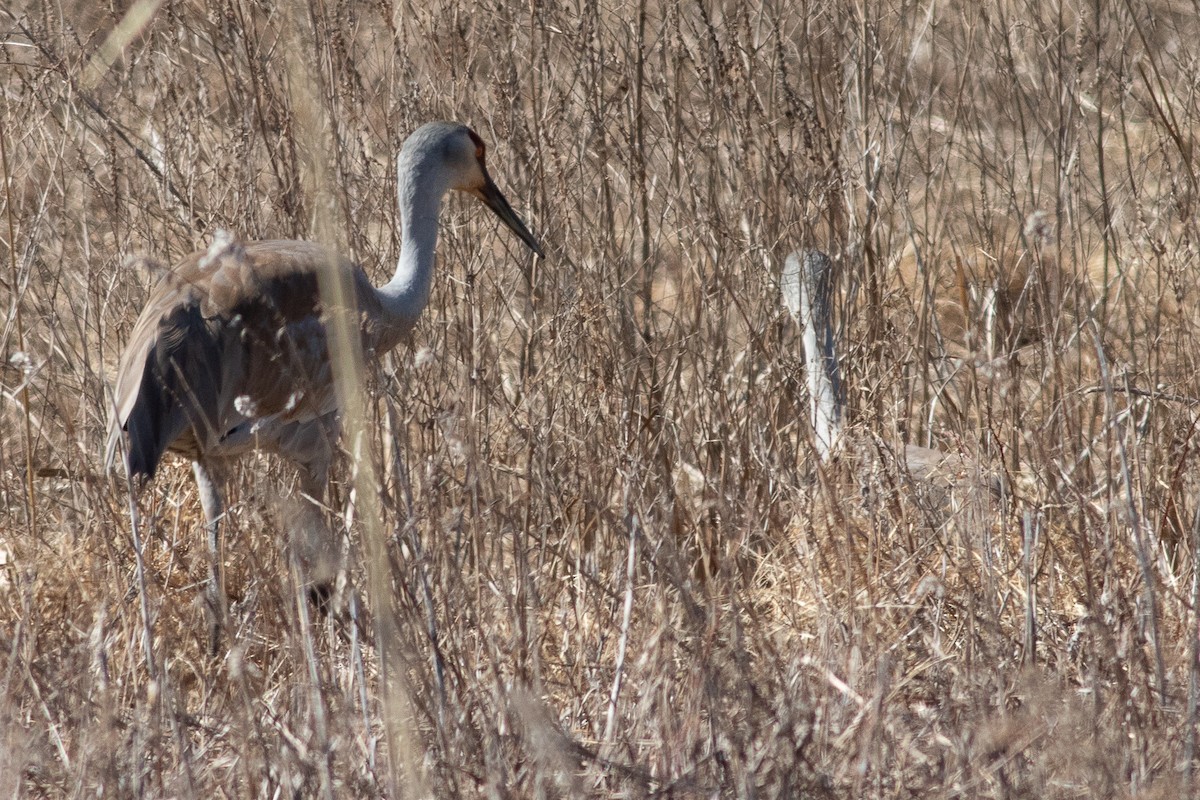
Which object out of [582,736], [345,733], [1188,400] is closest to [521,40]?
[1188,400]

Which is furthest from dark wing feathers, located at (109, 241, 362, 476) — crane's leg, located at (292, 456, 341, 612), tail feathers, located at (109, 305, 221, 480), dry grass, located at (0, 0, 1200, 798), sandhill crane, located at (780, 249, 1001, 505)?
sandhill crane, located at (780, 249, 1001, 505)

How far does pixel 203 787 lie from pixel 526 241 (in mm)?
2135

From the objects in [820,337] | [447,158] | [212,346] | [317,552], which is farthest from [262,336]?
[317,552]

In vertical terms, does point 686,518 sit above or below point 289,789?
above

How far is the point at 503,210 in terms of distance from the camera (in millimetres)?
4344

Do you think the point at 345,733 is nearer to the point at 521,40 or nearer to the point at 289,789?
the point at 289,789

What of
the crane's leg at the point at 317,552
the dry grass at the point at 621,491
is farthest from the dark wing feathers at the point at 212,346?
the crane's leg at the point at 317,552

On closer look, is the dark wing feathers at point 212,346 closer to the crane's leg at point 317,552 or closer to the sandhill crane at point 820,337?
the crane's leg at point 317,552

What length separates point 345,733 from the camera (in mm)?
2232

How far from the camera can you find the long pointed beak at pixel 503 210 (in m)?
4.25

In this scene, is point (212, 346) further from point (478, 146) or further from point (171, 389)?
point (478, 146)

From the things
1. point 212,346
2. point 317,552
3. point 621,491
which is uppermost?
point 212,346

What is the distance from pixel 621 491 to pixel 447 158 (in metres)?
1.07

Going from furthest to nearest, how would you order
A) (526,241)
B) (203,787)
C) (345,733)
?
(526,241)
(203,787)
(345,733)
